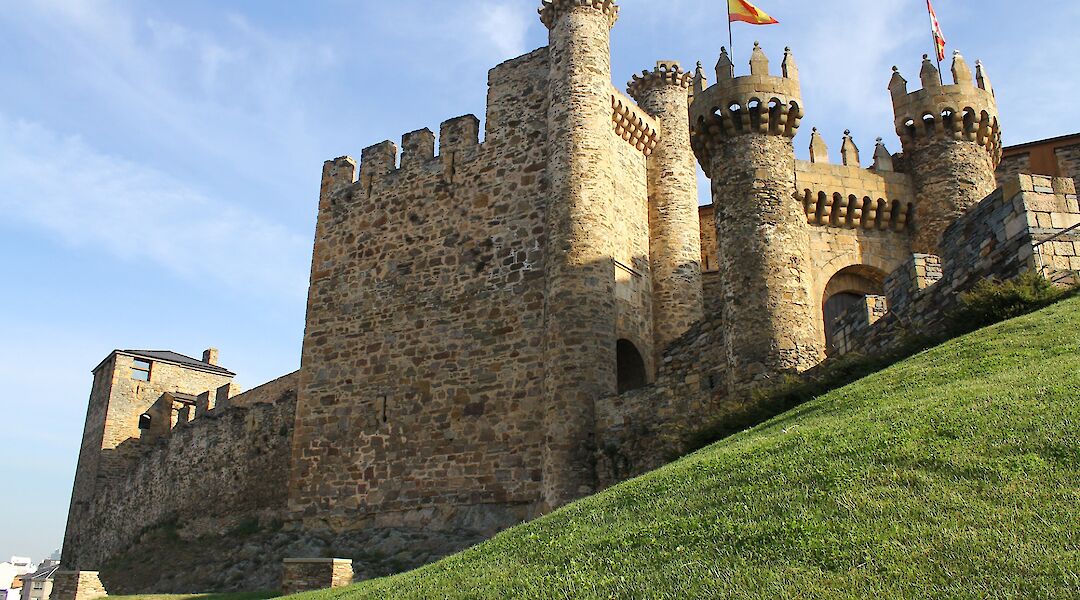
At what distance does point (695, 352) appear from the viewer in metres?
16.0

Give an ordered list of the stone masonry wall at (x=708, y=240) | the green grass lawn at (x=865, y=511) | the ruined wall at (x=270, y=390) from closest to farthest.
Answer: the green grass lawn at (x=865, y=511)
the stone masonry wall at (x=708, y=240)
the ruined wall at (x=270, y=390)

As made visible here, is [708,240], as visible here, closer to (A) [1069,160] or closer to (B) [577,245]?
(B) [577,245]

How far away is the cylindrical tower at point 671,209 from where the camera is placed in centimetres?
2066

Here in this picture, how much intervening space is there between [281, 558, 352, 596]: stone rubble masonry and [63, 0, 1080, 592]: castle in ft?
7.71

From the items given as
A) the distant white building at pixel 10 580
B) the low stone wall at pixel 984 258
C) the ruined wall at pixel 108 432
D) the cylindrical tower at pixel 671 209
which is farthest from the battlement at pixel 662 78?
the distant white building at pixel 10 580

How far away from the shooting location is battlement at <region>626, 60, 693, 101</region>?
23125 mm

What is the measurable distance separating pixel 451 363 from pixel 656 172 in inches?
270

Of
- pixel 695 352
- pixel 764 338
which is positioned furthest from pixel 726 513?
pixel 695 352

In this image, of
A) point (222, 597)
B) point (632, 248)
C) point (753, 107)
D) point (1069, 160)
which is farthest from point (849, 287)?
point (222, 597)

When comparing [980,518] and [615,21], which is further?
[615,21]

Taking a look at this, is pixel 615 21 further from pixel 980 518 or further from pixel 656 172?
pixel 980 518

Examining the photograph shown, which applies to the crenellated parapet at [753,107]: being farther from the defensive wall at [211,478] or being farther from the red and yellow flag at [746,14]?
the defensive wall at [211,478]

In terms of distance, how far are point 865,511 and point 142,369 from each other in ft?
116

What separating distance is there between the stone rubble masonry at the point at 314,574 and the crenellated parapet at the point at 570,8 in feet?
40.5
